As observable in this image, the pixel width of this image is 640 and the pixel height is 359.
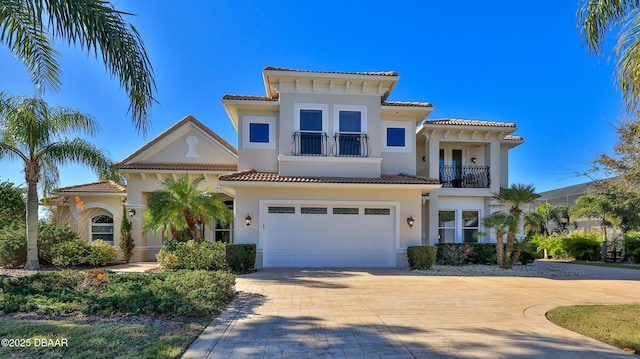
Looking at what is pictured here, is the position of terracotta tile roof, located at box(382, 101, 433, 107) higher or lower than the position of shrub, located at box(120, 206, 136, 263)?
higher

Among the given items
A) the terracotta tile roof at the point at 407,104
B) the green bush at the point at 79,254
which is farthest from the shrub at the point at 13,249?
the terracotta tile roof at the point at 407,104

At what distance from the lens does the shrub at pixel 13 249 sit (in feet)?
43.8

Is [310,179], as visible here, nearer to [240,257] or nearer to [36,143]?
[240,257]

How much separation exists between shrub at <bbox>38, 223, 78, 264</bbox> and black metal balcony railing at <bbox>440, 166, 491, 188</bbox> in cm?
1694

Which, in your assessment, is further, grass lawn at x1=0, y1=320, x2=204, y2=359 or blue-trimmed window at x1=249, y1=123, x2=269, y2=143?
blue-trimmed window at x1=249, y1=123, x2=269, y2=143

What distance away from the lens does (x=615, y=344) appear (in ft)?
17.6

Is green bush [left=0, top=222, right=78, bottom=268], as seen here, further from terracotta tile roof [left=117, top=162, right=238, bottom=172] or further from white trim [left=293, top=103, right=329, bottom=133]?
white trim [left=293, top=103, right=329, bottom=133]

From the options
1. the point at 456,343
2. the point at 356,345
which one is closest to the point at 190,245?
the point at 356,345

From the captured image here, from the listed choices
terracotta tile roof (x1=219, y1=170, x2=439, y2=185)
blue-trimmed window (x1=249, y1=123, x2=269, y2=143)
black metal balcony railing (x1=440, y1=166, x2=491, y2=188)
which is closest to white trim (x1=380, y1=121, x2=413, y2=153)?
terracotta tile roof (x1=219, y1=170, x2=439, y2=185)

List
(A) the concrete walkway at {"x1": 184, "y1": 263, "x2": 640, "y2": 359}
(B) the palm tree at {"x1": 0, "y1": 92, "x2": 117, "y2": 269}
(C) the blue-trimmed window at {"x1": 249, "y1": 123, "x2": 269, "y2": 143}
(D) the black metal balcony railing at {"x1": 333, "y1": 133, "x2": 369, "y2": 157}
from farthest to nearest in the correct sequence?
(C) the blue-trimmed window at {"x1": 249, "y1": 123, "x2": 269, "y2": 143} → (D) the black metal balcony railing at {"x1": 333, "y1": 133, "x2": 369, "y2": 157} → (B) the palm tree at {"x1": 0, "y1": 92, "x2": 117, "y2": 269} → (A) the concrete walkway at {"x1": 184, "y1": 263, "x2": 640, "y2": 359}

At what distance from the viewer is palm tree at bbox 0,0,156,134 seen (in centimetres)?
586

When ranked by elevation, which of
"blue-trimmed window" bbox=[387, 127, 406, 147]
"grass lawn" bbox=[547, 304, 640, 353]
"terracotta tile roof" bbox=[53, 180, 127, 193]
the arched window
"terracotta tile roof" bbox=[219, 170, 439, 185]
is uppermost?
"blue-trimmed window" bbox=[387, 127, 406, 147]

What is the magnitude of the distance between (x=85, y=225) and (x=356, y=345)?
1711cm

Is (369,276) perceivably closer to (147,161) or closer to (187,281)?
(187,281)
